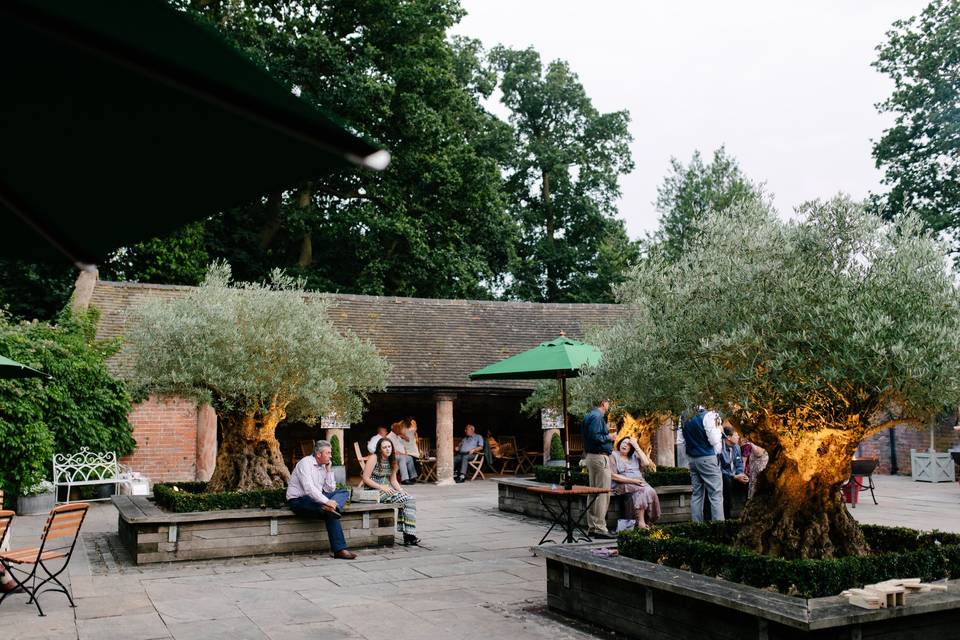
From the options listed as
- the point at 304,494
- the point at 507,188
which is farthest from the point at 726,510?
the point at 507,188

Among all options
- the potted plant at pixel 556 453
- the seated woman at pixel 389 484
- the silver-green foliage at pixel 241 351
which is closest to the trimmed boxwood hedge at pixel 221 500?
the seated woman at pixel 389 484

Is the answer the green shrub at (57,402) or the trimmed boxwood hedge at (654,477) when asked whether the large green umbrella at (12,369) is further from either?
the trimmed boxwood hedge at (654,477)

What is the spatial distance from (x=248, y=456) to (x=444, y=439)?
9.04 meters

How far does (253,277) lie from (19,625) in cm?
2381

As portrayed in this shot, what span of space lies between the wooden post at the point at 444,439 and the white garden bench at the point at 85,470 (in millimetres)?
7265

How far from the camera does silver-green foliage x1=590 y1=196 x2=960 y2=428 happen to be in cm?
556

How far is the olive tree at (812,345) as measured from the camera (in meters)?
5.60

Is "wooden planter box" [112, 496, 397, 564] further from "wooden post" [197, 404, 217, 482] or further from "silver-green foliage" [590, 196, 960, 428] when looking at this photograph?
"wooden post" [197, 404, 217, 482]

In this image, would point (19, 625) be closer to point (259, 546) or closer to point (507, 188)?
point (259, 546)

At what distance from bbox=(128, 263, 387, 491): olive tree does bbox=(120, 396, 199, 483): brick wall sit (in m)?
6.51

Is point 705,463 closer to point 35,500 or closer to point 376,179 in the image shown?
point 35,500

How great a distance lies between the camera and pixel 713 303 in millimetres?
6242

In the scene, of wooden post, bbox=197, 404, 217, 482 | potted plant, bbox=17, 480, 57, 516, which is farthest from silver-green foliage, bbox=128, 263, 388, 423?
wooden post, bbox=197, 404, 217, 482

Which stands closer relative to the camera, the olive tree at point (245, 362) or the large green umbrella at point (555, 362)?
the olive tree at point (245, 362)
